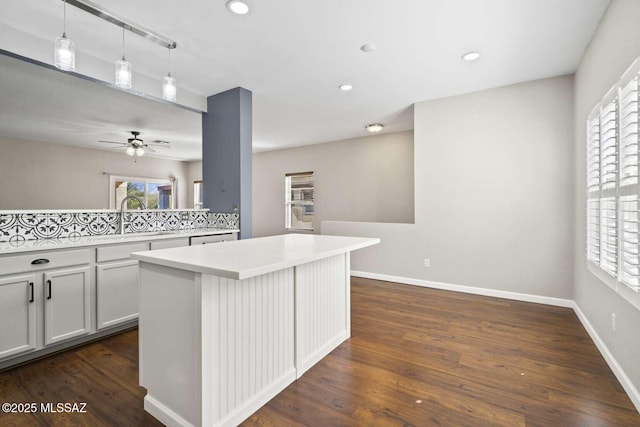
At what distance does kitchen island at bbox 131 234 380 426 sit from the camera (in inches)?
53.4

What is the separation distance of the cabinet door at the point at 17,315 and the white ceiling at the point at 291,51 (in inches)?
71.0

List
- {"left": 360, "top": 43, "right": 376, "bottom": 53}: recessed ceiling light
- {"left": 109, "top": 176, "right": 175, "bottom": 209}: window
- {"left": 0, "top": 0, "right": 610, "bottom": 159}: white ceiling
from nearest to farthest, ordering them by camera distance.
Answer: {"left": 0, "top": 0, "right": 610, "bottom": 159}: white ceiling < {"left": 360, "top": 43, "right": 376, "bottom": 53}: recessed ceiling light < {"left": 109, "top": 176, "right": 175, "bottom": 209}: window

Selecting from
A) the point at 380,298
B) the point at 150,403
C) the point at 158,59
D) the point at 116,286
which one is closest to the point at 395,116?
the point at 380,298

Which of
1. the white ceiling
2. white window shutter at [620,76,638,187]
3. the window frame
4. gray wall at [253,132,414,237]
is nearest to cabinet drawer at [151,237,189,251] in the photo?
the window frame

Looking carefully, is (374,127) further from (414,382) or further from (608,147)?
(414,382)

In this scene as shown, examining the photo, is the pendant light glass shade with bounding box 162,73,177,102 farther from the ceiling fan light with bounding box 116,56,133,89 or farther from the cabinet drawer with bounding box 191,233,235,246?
the cabinet drawer with bounding box 191,233,235,246

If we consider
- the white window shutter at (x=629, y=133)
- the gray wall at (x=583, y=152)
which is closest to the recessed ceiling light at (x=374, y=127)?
the gray wall at (x=583, y=152)

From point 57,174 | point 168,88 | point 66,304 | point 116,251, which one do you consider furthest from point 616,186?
point 57,174

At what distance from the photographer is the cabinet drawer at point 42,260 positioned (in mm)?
1986

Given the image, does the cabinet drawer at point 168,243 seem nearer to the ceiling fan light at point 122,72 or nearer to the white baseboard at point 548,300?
the ceiling fan light at point 122,72

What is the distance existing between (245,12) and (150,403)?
8.61 feet

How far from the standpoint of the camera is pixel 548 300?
3.36m

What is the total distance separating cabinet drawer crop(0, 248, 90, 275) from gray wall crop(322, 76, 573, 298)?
3.69 m

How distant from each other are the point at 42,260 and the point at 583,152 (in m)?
4.69
